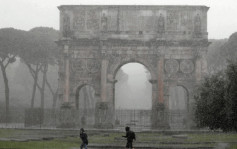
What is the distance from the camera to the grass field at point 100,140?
19.1 m

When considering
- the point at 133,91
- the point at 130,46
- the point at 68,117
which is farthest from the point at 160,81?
the point at 133,91

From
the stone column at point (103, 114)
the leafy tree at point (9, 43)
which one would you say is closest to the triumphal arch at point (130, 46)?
the stone column at point (103, 114)

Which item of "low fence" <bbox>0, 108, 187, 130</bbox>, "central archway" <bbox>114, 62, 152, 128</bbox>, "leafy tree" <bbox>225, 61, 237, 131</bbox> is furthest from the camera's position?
"central archway" <bbox>114, 62, 152, 128</bbox>

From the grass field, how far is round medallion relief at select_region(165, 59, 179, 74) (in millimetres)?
6782

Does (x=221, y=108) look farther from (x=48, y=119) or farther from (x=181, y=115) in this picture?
(x=48, y=119)

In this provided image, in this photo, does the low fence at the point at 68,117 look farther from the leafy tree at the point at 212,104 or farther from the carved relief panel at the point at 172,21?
the leafy tree at the point at 212,104

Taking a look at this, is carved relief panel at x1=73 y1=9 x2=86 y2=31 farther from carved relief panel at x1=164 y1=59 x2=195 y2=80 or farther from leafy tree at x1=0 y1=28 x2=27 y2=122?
leafy tree at x1=0 y1=28 x2=27 y2=122

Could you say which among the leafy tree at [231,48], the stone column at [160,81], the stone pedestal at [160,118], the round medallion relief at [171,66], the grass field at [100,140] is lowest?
the grass field at [100,140]

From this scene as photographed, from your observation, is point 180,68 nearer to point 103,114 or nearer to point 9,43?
point 103,114

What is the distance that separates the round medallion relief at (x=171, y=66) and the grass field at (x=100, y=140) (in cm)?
678

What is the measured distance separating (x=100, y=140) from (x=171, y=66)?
13040mm

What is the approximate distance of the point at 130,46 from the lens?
113ft

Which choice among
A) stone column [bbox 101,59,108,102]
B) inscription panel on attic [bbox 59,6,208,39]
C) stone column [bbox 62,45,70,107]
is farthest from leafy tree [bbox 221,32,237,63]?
stone column [bbox 62,45,70,107]

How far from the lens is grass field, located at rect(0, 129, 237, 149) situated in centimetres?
1912
